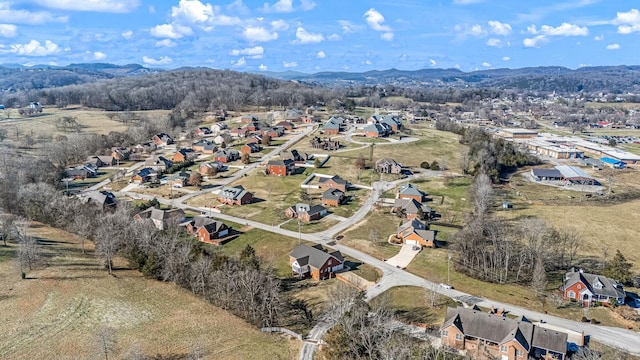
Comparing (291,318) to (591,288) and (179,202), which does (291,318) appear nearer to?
(591,288)

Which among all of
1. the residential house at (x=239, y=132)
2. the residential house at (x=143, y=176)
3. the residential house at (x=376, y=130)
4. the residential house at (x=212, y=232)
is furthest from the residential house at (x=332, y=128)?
the residential house at (x=212, y=232)

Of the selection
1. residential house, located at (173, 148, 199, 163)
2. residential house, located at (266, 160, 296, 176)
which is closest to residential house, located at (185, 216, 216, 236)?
residential house, located at (266, 160, 296, 176)

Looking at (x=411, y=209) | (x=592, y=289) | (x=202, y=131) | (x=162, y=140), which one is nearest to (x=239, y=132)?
(x=202, y=131)

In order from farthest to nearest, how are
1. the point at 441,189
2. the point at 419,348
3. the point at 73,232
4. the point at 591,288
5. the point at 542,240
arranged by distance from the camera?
1. the point at 441,189
2. the point at 73,232
3. the point at 542,240
4. the point at 591,288
5. the point at 419,348

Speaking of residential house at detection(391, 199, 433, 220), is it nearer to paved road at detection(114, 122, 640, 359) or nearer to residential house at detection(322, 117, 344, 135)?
paved road at detection(114, 122, 640, 359)

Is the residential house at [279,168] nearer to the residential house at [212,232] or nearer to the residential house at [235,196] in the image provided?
the residential house at [235,196]

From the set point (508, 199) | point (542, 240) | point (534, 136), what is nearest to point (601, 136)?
point (534, 136)
